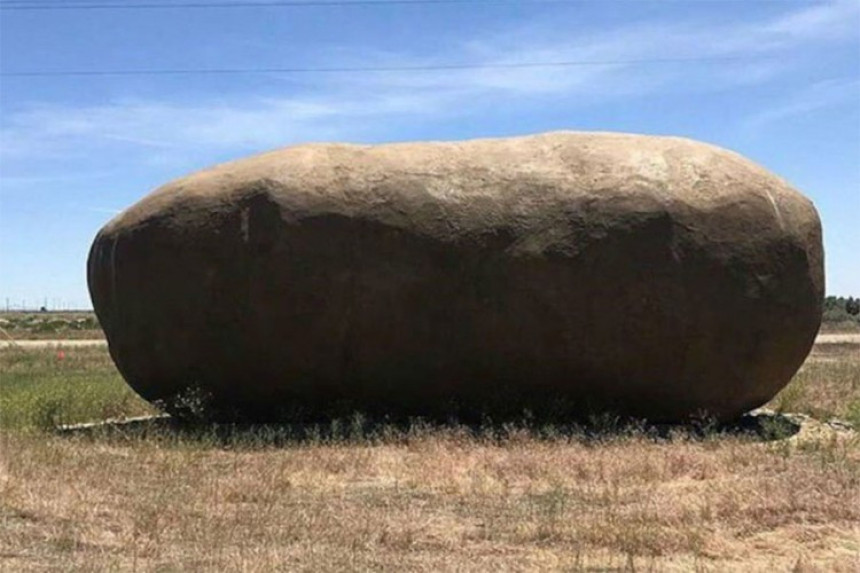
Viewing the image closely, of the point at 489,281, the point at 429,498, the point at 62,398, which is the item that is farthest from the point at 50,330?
the point at 429,498

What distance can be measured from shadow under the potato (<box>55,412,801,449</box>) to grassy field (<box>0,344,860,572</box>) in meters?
0.05

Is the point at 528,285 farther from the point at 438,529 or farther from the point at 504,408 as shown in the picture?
the point at 438,529

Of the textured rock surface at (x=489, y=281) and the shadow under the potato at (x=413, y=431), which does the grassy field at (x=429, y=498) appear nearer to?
the shadow under the potato at (x=413, y=431)

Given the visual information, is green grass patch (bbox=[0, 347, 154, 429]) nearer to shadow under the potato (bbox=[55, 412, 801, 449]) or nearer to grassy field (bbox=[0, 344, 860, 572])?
grassy field (bbox=[0, 344, 860, 572])

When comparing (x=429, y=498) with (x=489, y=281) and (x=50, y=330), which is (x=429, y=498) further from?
(x=50, y=330)

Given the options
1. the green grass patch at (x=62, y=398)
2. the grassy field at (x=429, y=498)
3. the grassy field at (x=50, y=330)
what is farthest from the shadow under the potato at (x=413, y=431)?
the grassy field at (x=50, y=330)

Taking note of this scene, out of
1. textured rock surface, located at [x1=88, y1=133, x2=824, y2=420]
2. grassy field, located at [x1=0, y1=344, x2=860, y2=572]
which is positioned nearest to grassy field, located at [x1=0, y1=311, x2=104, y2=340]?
textured rock surface, located at [x1=88, y1=133, x2=824, y2=420]

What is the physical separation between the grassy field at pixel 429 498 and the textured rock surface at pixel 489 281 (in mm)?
662

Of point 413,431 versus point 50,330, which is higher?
point 413,431

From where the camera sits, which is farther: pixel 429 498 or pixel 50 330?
pixel 50 330

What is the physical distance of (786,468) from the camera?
9.95 metres

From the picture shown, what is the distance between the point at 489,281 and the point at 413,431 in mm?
2049

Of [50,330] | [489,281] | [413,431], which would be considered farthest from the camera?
[50,330]

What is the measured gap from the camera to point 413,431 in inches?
492
